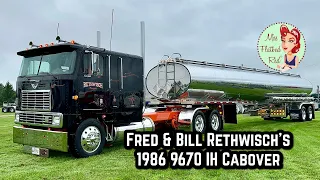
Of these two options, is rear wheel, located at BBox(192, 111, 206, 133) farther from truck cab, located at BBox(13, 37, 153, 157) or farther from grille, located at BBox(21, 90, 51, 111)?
grille, located at BBox(21, 90, 51, 111)

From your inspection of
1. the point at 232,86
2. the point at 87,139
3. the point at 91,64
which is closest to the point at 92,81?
the point at 91,64

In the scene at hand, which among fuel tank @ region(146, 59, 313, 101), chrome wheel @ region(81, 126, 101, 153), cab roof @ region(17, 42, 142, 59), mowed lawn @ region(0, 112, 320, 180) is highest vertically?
cab roof @ region(17, 42, 142, 59)

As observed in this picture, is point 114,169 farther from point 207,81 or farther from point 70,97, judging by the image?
point 207,81

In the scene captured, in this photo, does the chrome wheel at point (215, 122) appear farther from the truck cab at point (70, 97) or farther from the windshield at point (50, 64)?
the windshield at point (50, 64)

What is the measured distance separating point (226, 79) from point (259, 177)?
910 centimetres

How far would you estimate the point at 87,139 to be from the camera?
27.8 ft

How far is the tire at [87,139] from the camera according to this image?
8211mm

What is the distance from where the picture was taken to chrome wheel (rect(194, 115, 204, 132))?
1278cm

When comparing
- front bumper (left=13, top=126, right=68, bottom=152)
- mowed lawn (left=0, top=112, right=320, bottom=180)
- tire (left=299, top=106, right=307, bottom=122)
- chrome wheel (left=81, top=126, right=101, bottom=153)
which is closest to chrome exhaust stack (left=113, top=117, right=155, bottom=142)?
mowed lawn (left=0, top=112, right=320, bottom=180)

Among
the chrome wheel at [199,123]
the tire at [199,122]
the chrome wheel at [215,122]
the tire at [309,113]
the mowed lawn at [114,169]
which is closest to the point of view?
the mowed lawn at [114,169]

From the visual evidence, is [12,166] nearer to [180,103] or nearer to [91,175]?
[91,175]

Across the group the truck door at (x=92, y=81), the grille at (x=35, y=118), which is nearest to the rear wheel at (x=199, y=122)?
the truck door at (x=92, y=81)

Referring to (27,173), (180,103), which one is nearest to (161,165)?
(27,173)

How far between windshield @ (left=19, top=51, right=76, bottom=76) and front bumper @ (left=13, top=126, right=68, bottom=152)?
1577 millimetres
